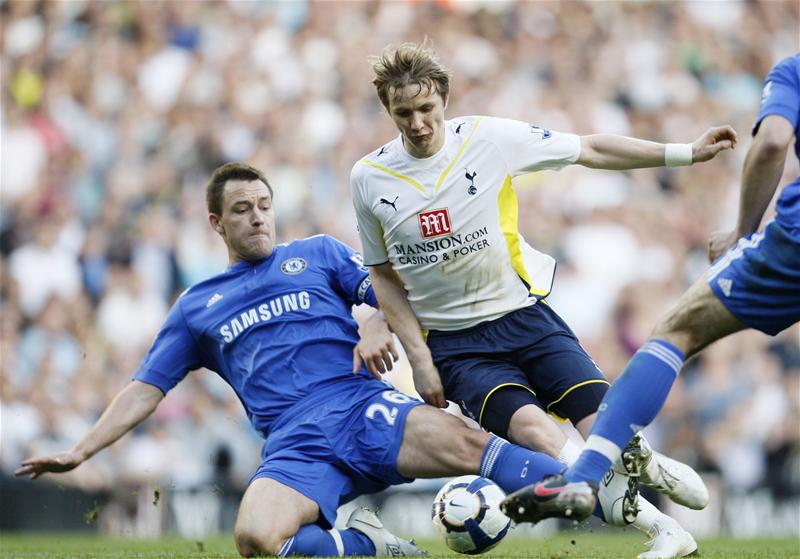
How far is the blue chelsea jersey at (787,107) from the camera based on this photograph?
5.23 m

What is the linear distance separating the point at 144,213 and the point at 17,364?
2.44 m

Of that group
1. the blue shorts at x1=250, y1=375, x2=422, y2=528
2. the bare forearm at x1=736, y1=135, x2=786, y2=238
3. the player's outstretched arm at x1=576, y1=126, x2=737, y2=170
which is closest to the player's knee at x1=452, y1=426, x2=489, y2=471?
the blue shorts at x1=250, y1=375, x2=422, y2=528

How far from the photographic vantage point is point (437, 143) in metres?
6.73

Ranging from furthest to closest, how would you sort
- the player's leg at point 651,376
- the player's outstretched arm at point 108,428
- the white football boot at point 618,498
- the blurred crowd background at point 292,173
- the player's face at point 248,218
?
the blurred crowd background at point 292,173, the player's face at point 248,218, the player's outstretched arm at point 108,428, the white football boot at point 618,498, the player's leg at point 651,376

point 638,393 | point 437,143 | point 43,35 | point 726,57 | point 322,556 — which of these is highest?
point 43,35

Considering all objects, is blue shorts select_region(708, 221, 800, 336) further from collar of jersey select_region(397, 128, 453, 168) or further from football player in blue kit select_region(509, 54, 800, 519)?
collar of jersey select_region(397, 128, 453, 168)

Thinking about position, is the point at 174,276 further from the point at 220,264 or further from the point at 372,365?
the point at 372,365

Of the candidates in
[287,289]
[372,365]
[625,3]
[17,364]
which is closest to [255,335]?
[287,289]

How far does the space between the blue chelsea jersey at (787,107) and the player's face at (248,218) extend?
3303mm

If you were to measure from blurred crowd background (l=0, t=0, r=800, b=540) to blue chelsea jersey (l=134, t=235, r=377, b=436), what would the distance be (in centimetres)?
387

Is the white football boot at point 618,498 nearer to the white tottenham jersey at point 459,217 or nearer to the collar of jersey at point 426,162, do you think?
the white tottenham jersey at point 459,217

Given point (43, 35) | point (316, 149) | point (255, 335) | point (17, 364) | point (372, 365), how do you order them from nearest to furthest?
point (372, 365), point (255, 335), point (17, 364), point (316, 149), point (43, 35)

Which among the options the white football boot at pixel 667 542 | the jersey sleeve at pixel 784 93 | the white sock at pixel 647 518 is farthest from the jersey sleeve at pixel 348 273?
the jersey sleeve at pixel 784 93

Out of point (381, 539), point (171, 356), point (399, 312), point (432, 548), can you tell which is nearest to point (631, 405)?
point (399, 312)
